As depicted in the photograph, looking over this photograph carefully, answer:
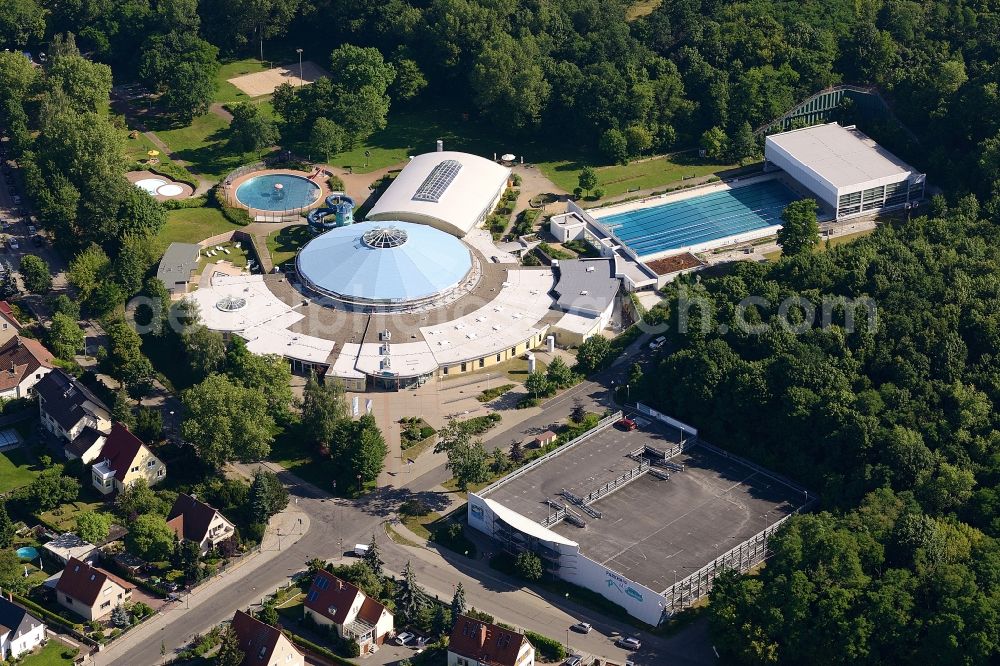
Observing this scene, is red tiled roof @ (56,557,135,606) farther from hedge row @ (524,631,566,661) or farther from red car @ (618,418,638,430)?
red car @ (618,418,638,430)

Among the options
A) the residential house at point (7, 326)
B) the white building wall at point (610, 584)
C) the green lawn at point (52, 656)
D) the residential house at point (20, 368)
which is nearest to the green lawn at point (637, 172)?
the residential house at point (7, 326)

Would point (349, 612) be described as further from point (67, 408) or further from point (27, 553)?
point (67, 408)

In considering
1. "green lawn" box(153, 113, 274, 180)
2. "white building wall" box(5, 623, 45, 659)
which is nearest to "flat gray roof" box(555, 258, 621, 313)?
"green lawn" box(153, 113, 274, 180)

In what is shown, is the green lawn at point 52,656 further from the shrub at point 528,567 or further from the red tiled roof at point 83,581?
the shrub at point 528,567

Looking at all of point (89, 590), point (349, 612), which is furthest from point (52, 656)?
point (349, 612)

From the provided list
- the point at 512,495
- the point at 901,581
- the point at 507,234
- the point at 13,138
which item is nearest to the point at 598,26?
the point at 507,234
